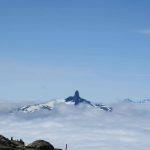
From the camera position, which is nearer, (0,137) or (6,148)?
(6,148)

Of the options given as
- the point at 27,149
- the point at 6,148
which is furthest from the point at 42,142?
the point at 6,148

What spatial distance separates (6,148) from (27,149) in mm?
7548

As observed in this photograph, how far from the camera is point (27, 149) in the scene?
376ft

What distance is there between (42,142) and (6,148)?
14.5 meters

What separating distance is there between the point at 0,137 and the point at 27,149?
31.0 ft

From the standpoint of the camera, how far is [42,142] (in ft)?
397

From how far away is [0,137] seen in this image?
120m

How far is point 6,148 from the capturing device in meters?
109

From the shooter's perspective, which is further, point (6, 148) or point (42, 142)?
point (42, 142)

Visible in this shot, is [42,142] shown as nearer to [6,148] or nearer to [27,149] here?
[27,149]

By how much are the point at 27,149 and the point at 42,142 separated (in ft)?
23.3

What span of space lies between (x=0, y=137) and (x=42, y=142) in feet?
36.7
